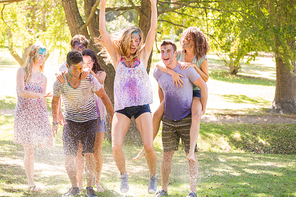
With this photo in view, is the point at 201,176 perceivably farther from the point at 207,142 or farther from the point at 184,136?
the point at 207,142

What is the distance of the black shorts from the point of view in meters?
4.11

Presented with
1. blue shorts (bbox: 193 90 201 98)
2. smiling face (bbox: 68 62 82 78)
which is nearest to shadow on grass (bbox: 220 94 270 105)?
blue shorts (bbox: 193 90 201 98)

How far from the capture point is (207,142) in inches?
397

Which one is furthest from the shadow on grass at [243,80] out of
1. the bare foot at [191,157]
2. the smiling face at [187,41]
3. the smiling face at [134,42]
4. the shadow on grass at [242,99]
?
the smiling face at [134,42]

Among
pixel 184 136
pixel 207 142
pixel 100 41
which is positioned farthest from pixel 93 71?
pixel 207 142

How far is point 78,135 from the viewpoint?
164 inches

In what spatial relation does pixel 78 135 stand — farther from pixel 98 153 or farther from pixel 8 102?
pixel 8 102

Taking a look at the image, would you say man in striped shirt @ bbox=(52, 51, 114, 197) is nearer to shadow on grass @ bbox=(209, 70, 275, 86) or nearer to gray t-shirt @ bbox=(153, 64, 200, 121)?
gray t-shirt @ bbox=(153, 64, 200, 121)

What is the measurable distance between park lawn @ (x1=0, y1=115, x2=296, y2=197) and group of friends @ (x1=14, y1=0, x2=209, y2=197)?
0.60 meters

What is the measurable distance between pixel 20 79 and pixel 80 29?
3789 millimetres

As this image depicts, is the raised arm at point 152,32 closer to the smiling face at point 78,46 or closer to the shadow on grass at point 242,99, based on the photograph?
the smiling face at point 78,46

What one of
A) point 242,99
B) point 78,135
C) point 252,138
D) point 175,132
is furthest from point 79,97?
point 242,99

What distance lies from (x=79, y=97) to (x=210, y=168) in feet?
12.5

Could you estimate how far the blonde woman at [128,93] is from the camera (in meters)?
3.91
